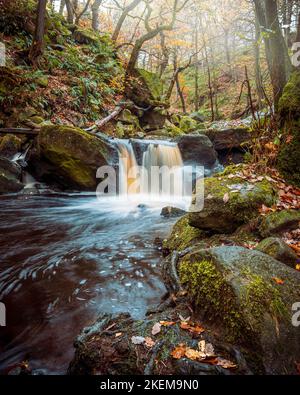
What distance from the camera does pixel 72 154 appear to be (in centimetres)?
873

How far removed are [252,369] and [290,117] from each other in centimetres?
386

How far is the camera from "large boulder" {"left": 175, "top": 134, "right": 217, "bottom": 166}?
12.4 metres

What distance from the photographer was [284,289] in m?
2.20

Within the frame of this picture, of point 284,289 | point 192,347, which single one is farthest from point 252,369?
point 284,289

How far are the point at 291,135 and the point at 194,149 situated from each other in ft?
26.9

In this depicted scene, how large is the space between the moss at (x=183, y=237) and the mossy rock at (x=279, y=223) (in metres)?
0.90

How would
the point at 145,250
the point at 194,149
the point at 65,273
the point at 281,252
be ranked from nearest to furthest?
the point at 281,252 → the point at 65,273 → the point at 145,250 → the point at 194,149

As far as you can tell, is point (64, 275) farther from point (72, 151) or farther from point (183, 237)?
point (72, 151)

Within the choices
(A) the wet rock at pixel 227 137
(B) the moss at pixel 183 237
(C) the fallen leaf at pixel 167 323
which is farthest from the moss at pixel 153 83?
(C) the fallen leaf at pixel 167 323

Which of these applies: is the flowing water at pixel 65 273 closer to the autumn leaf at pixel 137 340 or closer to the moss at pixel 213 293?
the autumn leaf at pixel 137 340

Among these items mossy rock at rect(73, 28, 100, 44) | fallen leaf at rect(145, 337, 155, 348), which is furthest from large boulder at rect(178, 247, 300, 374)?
mossy rock at rect(73, 28, 100, 44)

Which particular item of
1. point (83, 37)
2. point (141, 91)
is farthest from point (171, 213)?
point (83, 37)

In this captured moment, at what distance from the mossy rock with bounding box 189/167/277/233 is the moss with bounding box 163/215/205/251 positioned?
200mm

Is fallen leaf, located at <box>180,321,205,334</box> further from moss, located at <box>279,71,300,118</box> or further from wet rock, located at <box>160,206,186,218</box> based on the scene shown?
wet rock, located at <box>160,206,186,218</box>
